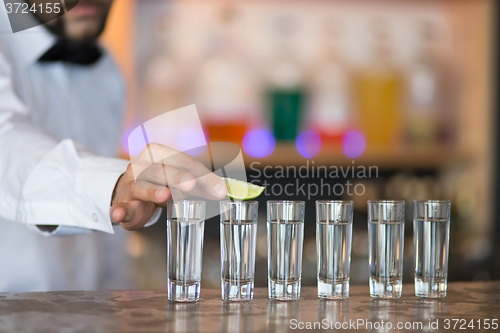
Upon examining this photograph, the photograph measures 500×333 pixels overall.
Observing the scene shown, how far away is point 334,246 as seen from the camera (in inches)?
34.7

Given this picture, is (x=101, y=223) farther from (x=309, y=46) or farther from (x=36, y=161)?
(x=309, y=46)

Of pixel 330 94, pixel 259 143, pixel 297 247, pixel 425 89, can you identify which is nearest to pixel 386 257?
pixel 297 247

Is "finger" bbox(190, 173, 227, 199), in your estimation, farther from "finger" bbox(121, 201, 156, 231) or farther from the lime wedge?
"finger" bbox(121, 201, 156, 231)

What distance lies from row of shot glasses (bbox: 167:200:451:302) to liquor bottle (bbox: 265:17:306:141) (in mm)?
1353

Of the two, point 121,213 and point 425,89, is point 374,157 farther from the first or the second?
point 121,213

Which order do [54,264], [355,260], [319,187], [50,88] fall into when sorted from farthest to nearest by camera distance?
[319,187] → [355,260] → [50,88] → [54,264]

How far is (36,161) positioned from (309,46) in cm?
154

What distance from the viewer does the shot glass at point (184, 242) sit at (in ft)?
2.77

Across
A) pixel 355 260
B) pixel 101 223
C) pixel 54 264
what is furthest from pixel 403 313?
pixel 355 260

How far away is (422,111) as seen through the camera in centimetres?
244

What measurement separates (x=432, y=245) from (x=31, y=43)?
1.09 metres

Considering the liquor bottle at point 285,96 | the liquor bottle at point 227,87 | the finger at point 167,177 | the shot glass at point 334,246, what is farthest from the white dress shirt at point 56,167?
the liquor bottle at point 285,96

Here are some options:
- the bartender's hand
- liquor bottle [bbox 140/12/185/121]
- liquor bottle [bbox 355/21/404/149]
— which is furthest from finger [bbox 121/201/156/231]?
liquor bottle [bbox 355/21/404/149]

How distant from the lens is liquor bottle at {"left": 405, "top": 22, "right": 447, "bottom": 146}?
93.1 inches
